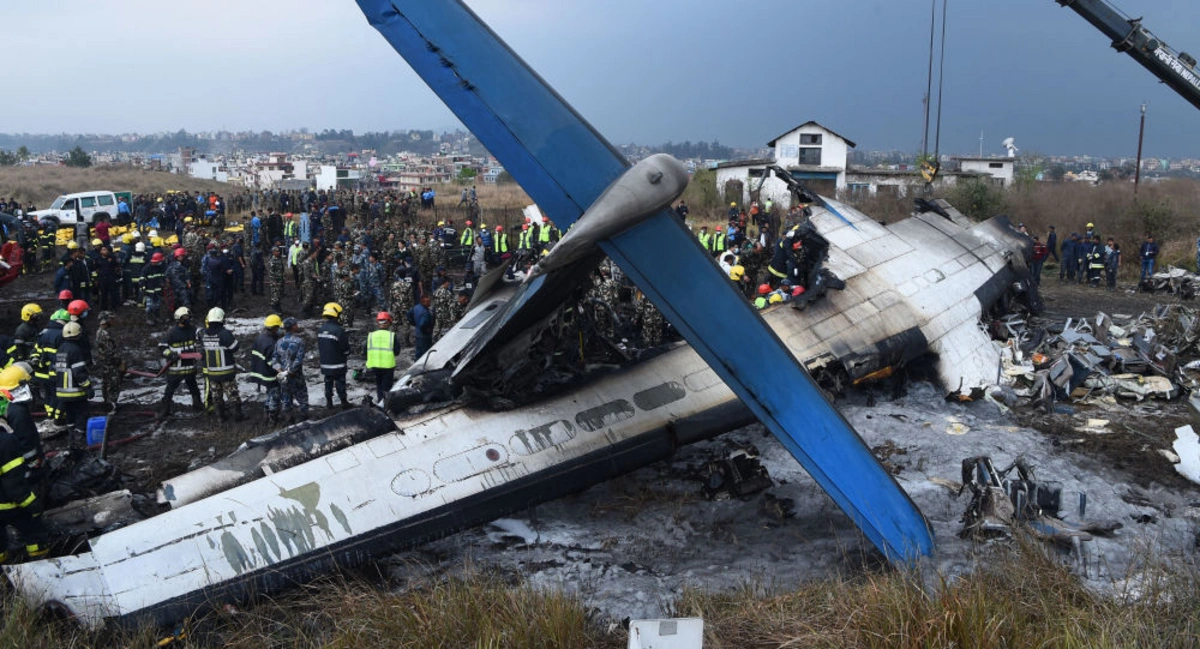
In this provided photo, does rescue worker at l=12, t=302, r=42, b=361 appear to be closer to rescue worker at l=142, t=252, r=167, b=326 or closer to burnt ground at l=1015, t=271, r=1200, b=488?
rescue worker at l=142, t=252, r=167, b=326

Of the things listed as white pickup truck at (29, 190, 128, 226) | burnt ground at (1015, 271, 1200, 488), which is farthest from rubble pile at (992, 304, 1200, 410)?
white pickup truck at (29, 190, 128, 226)

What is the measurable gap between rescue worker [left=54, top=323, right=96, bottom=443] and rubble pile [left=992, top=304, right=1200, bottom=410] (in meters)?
13.6

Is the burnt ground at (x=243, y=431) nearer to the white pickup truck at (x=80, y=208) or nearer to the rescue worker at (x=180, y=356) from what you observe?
the rescue worker at (x=180, y=356)

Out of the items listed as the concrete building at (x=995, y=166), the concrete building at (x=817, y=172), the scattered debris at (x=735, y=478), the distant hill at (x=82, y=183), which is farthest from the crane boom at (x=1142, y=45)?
the distant hill at (x=82, y=183)

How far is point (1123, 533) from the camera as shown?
8641 mm

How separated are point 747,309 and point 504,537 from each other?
12.3 feet

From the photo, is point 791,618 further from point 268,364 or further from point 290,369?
point 268,364

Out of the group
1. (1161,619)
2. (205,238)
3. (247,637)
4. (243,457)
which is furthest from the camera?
(205,238)

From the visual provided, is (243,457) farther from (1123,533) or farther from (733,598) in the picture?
(1123,533)

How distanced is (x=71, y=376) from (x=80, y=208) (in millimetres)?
26624

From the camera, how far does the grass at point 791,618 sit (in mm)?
5223

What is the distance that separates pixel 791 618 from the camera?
5.72 metres

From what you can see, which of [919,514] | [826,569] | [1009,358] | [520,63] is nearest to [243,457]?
[520,63]

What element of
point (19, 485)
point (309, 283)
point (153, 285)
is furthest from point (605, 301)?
point (153, 285)
